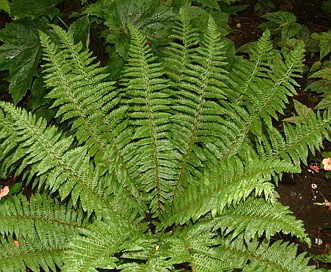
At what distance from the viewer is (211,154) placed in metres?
2.69

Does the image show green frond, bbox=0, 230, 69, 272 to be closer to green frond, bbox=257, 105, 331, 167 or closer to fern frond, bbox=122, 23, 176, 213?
fern frond, bbox=122, 23, 176, 213

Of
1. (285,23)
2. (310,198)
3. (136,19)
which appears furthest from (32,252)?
(285,23)

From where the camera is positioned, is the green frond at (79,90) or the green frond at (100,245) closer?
the green frond at (100,245)

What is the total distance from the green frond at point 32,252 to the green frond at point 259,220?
0.89m

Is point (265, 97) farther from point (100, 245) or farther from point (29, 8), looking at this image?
point (29, 8)

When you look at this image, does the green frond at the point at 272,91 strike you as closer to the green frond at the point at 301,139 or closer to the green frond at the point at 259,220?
the green frond at the point at 301,139

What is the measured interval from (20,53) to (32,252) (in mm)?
1263

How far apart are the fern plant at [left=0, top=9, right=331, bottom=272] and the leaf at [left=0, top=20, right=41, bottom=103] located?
40cm

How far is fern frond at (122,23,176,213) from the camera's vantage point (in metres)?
2.63

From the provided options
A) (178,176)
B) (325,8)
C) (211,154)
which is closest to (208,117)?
(211,154)

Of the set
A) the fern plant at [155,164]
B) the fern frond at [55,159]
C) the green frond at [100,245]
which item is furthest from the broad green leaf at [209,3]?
the green frond at [100,245]

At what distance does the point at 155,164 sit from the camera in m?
2.75

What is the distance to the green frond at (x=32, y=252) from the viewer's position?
241 cm

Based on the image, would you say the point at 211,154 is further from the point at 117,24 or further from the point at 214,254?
the point at 117,24
